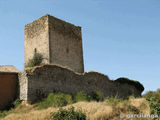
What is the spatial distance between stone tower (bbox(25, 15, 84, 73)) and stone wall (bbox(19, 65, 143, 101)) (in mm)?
3084

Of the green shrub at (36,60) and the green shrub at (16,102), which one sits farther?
the green shrub at (36,60)

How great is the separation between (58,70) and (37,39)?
5.74 metres

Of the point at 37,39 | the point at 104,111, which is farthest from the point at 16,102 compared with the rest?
the point at 37,39

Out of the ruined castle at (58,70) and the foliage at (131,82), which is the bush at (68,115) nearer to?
the ruined castle at (58,70)

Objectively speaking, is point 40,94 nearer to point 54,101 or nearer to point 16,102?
point 16,102

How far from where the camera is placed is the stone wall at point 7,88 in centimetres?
1480

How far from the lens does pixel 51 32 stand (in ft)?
68.0

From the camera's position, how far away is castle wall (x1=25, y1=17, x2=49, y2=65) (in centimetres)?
2031

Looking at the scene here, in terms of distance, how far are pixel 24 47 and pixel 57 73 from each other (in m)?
7.28

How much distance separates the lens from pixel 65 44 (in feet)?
71.8

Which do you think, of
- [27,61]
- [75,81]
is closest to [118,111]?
[75,81]

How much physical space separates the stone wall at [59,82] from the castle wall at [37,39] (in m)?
3.50

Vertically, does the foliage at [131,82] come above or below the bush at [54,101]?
above

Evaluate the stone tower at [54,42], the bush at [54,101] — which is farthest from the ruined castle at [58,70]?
the bush at [54,101]
